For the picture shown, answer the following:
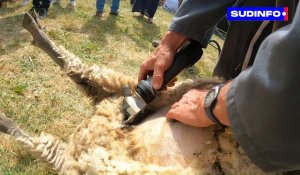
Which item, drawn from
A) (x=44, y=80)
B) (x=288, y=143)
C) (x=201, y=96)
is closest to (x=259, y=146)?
(x=288, y=143)

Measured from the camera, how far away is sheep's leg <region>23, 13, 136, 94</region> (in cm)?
305

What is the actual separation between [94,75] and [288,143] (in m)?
1.91

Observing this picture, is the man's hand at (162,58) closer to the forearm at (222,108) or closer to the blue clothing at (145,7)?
→ the forearm at (222,108)

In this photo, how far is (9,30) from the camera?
510 centimetres

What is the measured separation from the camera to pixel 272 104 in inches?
63.8

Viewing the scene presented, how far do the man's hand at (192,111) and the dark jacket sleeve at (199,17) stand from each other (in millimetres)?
546

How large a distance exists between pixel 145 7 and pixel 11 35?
169 inches

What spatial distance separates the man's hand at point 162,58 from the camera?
2.62 meters

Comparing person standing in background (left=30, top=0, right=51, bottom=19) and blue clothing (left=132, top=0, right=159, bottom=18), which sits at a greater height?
person standing in background (left=30, top=0, right=51, bottom=19)

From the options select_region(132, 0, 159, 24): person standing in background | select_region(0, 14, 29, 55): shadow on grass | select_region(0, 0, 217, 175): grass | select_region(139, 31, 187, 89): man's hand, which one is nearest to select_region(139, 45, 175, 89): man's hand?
select_region(139, 31, 187, 89): man's hand

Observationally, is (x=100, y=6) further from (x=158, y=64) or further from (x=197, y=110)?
(x=197, y=110)

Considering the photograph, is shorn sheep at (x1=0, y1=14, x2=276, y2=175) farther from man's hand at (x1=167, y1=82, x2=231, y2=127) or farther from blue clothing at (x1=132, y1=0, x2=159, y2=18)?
blue clothing at (x1=132, y1=0, x2=159, y2=18)

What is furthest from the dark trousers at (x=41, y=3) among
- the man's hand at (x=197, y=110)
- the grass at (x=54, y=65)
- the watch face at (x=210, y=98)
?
the watch face at (x=210, y=98)

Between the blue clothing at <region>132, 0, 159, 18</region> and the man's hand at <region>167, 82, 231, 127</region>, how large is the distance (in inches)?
251
